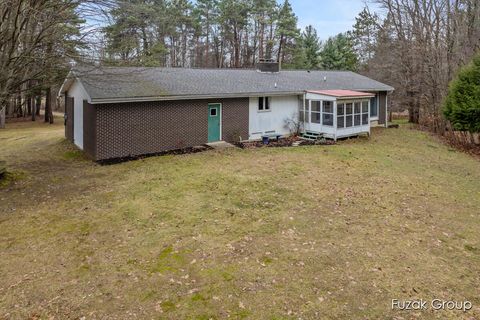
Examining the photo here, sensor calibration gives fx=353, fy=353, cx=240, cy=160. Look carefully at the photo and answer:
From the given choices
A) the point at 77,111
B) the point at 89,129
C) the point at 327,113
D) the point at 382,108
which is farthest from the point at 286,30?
the point at 89,129

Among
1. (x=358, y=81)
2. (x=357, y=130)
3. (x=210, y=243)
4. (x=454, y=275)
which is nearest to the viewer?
(x=454, y=275)

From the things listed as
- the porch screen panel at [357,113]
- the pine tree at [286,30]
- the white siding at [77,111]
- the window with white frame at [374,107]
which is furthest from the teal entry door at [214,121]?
the pine tree at [286,30]

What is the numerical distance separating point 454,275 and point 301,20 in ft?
135

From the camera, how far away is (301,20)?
42250 millimetres

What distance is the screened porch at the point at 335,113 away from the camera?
1744 centimetres

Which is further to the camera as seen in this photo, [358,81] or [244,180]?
[358,81]

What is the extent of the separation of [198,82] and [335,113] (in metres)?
6.80

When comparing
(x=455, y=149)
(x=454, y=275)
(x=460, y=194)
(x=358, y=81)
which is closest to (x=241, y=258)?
(x=454, y=275)

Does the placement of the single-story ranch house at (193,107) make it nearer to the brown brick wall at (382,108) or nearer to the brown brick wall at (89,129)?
the brown brick wall at (89,129)

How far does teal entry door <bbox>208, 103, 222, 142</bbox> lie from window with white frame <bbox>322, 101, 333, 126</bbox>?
545cm

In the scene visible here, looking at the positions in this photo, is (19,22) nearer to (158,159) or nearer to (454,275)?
(158,159)

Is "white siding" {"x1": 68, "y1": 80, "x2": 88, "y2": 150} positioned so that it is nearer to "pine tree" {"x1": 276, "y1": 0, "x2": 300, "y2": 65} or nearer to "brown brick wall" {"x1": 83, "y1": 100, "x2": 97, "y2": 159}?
"brown brick wall" {"x1": 83, "y1": 100, "x2": 97, "y2": 159}

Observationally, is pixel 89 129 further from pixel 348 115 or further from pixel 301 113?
pixel 348 115

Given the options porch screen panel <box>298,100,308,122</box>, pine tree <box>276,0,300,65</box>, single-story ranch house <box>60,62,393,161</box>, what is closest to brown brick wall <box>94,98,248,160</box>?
single-story ranch house <box>60,62,393,161</box>
